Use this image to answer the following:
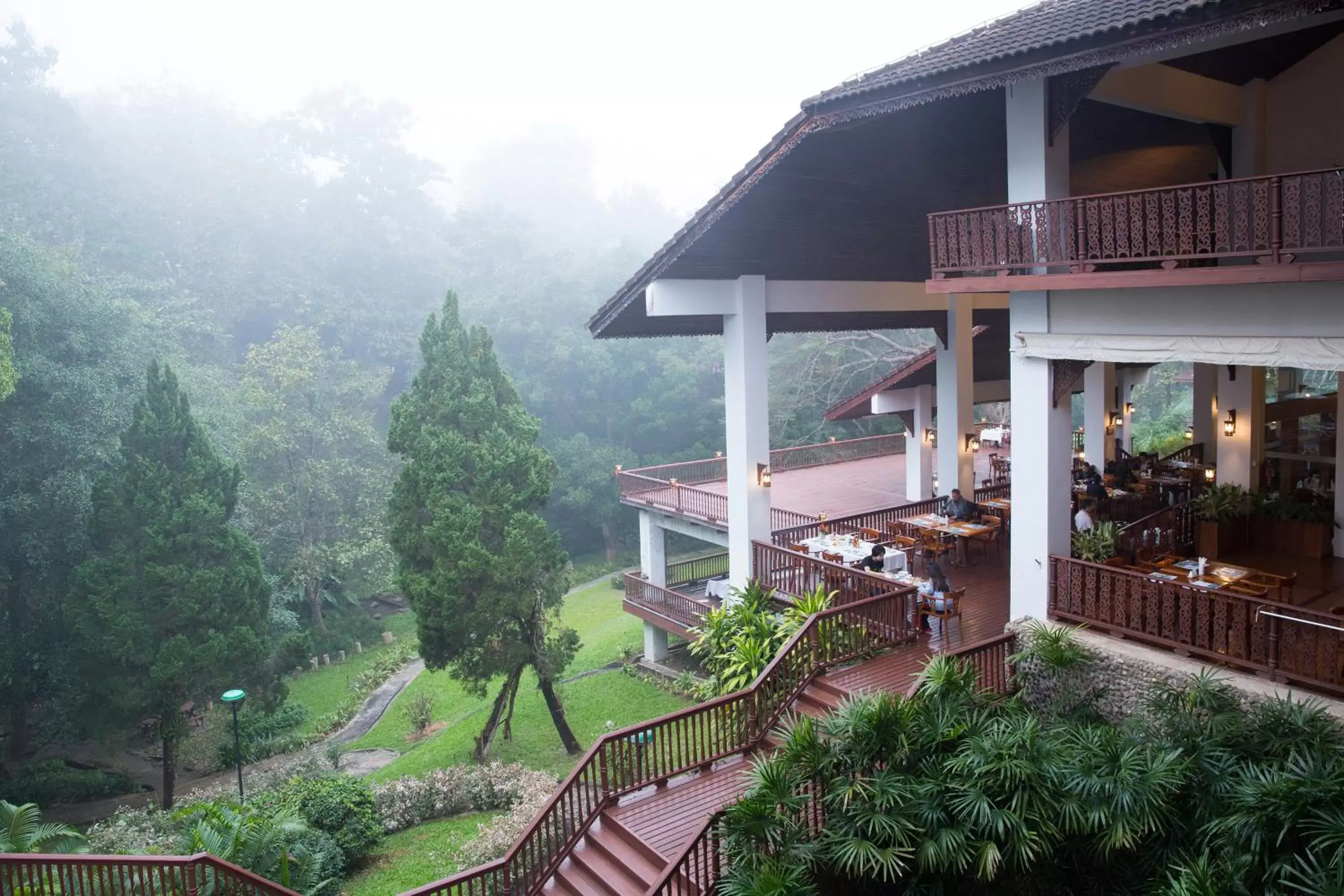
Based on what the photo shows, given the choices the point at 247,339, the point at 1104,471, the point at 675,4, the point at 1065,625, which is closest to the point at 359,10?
the point at 675,4

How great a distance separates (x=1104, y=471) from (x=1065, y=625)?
9231mm

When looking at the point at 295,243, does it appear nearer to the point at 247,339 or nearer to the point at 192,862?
the point at 247,339

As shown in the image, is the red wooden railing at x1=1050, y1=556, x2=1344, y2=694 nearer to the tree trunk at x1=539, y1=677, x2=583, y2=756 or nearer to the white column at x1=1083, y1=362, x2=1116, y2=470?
the white column at x1=1083, y1=362, x2=1116, y2=470

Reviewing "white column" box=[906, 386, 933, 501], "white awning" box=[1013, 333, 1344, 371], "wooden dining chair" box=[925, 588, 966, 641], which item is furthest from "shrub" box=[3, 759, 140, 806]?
"white awning" box=[1013, 333, 1344, 371]

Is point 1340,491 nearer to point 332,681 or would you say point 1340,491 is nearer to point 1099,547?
point 1099,547

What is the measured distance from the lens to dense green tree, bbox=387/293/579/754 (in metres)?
17.8

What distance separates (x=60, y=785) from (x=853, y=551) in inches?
683

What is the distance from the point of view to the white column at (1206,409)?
1773 cm

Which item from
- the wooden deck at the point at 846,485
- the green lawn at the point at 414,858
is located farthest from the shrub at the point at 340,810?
the wooden deck at the point at 846,485

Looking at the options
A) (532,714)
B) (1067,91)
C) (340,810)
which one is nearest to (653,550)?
(532,714)

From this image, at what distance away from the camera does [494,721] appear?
19.5 metres

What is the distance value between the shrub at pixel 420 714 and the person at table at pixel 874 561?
13408mm

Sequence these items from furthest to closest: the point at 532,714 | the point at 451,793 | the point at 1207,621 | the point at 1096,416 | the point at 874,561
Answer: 1. the point at 532,714
2. the point at 1096,416
3. the point at 451,793
4. the point at 874,561
5. the point at 1207,621

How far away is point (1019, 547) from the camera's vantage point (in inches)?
420
